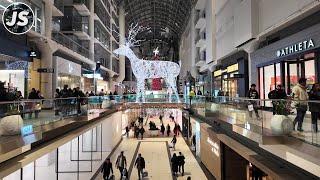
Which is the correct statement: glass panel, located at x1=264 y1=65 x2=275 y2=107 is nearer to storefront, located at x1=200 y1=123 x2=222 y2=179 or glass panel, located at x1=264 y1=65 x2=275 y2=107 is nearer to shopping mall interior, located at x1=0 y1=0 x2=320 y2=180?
shopping mall interior, located at x1=0 y1=0 x2=320 y2=180

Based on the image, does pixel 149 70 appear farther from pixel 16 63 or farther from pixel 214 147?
pixel 214 147

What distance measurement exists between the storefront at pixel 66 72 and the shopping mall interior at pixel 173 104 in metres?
0.14

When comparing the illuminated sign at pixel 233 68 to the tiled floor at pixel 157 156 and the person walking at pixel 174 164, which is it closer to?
the tiled floor at pixel 157 156

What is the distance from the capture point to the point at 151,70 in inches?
1123

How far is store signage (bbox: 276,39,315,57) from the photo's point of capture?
1347 cm

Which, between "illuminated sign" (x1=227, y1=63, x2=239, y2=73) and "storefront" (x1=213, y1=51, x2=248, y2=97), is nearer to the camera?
"storefront" (x1=213, y1=51, x2=248, y2=97)

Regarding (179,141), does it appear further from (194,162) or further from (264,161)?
(264,161)

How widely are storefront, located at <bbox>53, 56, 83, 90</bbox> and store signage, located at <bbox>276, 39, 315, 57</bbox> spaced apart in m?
14.4

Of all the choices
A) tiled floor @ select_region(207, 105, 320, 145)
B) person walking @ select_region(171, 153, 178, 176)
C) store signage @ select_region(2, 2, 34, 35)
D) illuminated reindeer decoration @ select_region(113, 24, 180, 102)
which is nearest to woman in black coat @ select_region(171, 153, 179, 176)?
person walking @ select_region(171, 153, 178, 176)

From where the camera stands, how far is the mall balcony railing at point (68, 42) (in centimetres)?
2334

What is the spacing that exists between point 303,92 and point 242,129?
7.63ft

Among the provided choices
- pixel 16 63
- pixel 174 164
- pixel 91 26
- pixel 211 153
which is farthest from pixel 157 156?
pixel 91 26

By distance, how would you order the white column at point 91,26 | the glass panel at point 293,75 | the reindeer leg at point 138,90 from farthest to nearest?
the white column at point 91,26
the reindeer leg at point 138,90
the glass panel at point 293,75

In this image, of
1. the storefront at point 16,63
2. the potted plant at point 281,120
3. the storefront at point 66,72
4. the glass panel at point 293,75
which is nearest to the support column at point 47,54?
the storefront at point 16,63
